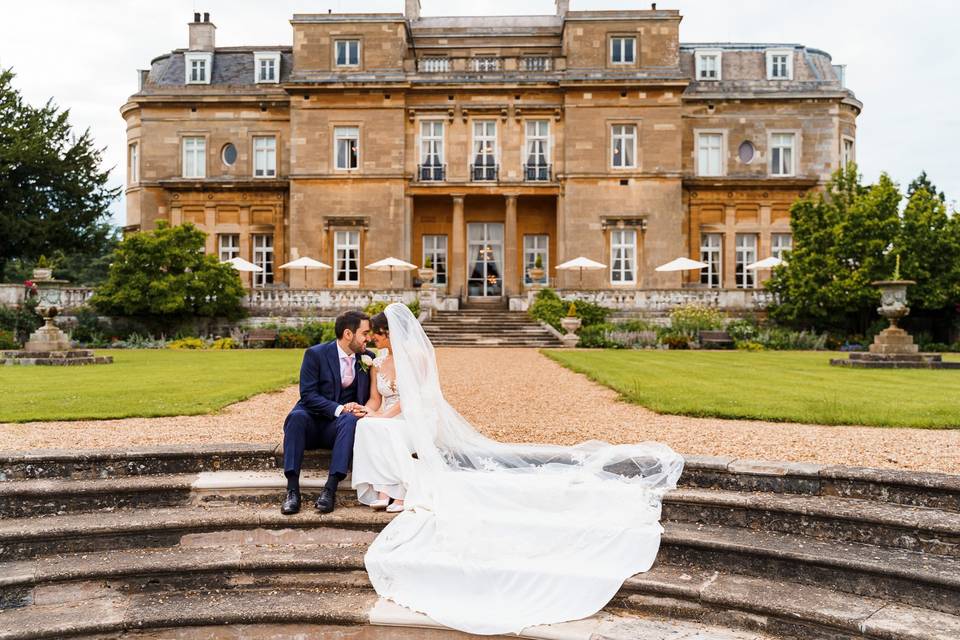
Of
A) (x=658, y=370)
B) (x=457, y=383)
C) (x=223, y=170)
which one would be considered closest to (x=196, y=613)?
(x=457, y=383)

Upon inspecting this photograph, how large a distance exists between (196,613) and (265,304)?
24.7 metres

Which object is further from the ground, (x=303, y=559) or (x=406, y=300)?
(x=406, y=300)

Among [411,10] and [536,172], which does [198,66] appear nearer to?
[411,10]

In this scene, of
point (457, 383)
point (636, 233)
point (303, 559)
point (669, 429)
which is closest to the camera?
point (303, 559)

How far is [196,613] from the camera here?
16.4ft

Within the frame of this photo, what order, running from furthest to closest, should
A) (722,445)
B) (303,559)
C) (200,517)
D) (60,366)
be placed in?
1. (60,366)
2. (722,445)
3. (200,517)
4. (303,559)

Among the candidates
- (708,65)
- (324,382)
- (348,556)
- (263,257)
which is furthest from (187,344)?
(708,65)

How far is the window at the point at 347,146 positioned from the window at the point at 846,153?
21.1 metres

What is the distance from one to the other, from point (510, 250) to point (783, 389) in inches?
886

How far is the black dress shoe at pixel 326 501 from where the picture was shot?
19.9ft

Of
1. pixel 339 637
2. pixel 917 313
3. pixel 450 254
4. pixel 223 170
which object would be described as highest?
pixel 223 170

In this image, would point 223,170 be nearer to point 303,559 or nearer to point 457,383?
point 457,383

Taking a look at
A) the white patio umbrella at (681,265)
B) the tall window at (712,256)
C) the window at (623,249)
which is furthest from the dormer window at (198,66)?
the tall window at (712,256)

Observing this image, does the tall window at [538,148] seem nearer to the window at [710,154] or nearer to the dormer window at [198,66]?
the window at [710,154]
